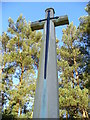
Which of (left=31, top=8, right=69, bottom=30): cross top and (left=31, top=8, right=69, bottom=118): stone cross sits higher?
(left=31, top=8, right=69, bottom=30): cross top

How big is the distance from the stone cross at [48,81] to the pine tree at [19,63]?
198 inches

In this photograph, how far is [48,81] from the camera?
1710mm

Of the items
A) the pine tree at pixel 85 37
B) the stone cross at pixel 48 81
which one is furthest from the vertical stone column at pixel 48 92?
the pine tree at pixel 85 37

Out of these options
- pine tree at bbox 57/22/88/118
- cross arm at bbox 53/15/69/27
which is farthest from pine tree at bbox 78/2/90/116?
cross arm at bbox 53/15/69/27

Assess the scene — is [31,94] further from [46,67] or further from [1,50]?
[46,67]

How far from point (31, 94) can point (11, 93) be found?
0.95 meters

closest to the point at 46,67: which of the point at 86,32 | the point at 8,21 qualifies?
the point at 86,32

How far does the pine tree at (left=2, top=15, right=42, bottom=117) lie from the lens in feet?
22.5

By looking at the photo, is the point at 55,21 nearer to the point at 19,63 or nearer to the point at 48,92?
the point at 48,92

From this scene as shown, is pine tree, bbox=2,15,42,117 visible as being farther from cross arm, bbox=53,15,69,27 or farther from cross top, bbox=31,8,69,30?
cross arm, bbox=53,15,69,27

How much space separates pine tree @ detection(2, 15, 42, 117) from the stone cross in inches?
198

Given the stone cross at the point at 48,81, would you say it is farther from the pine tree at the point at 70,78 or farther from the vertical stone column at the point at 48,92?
the pine tree at the point at 70,78

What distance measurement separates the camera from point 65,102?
6141 mm

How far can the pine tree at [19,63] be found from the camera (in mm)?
6848
